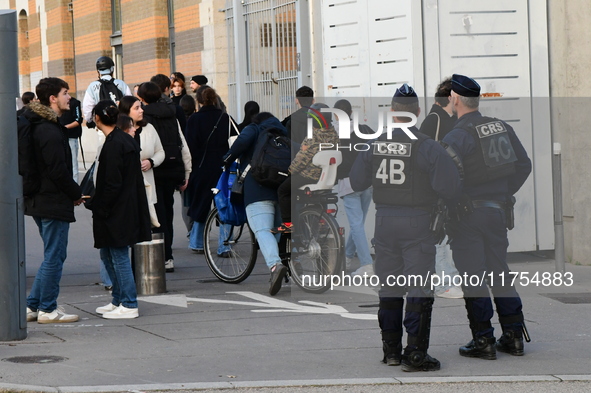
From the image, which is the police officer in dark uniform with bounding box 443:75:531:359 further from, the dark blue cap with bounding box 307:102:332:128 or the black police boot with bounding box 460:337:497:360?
the dark blue cap with bounding box 307:102:332:128

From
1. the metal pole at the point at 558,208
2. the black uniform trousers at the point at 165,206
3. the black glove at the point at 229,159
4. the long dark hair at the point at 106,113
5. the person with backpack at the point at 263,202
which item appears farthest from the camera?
the black uniform trousers at the point at 165,206

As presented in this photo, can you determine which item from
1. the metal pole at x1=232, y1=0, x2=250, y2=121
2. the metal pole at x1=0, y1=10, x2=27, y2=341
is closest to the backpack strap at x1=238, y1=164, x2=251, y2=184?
the metal pole at x1=0, y1=10, x2=27, y2=341

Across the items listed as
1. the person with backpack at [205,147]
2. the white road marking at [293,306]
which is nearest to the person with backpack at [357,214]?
the white road marking at [293,306]

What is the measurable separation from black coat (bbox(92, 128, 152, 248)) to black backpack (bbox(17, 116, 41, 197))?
1.71ft

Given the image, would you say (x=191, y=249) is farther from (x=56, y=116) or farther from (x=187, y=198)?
(x=56, y=116)

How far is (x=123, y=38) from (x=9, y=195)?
17484 mm

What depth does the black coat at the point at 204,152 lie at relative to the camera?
11711 mm

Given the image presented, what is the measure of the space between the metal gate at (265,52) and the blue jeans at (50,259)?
5.98 meters

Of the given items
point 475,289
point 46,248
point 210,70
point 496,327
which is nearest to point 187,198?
point 46,248

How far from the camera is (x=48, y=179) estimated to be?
792 centimetres

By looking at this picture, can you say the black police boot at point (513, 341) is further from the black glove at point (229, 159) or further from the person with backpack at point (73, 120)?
the person with backpack at point (73, 120)

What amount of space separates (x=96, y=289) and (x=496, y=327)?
13.6ft

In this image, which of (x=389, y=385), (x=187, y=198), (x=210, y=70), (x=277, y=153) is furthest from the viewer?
(x=210, y=70)

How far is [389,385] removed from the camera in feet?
19.7
